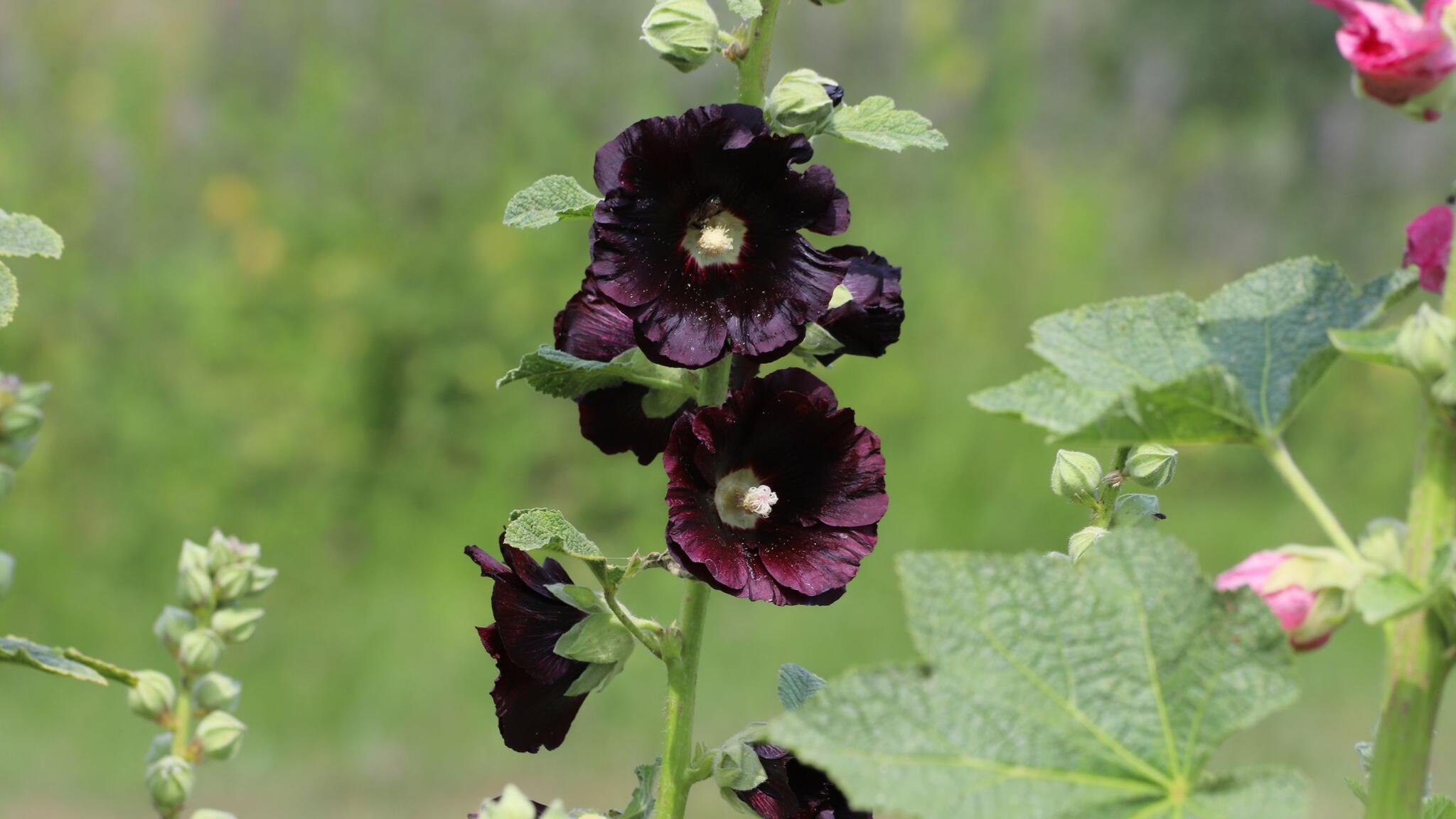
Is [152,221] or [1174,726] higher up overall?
[152,221]

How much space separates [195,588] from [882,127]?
16.2 inches

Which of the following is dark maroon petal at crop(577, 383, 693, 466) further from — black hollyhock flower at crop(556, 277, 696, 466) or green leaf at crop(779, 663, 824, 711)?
green leaf at crop(779, 663, 824, 711)

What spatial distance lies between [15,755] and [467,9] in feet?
5.61

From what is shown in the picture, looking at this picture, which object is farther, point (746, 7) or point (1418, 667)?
point (746, 7)

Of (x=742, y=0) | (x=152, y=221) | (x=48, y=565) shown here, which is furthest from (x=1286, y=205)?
(x=742, y=0)

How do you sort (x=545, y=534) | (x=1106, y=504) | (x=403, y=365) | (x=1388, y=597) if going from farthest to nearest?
1. (x=403, y=365)
2. (x=1106, y=504)
3. (x=545, y=534)
4. (x=1388, y=597)

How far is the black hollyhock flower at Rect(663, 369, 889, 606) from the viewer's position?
24.7 inches

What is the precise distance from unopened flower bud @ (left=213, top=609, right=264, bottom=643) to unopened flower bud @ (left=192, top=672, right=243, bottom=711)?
22 millimetres

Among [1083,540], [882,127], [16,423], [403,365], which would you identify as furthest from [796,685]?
[403,365]

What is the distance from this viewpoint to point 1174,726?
0.42 m

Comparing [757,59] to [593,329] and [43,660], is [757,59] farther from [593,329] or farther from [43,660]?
[43,660]

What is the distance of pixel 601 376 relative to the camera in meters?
0.69

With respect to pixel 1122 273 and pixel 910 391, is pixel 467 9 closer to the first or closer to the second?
pixel 910 391

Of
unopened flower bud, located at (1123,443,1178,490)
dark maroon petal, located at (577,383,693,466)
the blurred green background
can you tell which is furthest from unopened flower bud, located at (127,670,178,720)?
the blurred green background
